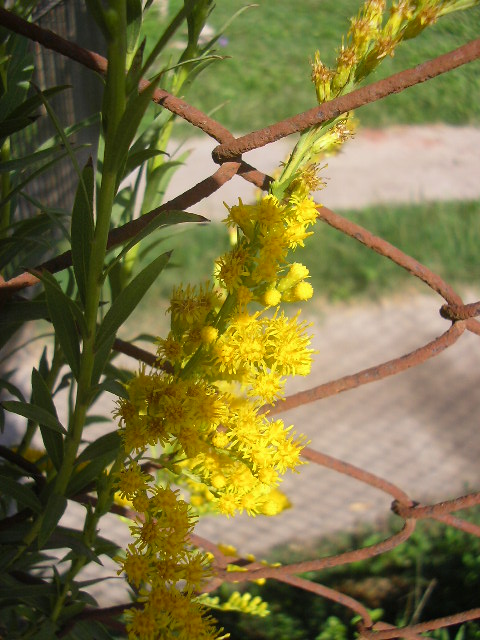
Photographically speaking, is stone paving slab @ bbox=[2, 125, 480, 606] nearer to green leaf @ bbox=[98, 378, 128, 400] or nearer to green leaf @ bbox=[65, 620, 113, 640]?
green leaf @ bbox=[65, 620, 113, 640]

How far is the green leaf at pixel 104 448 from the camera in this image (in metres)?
0.74

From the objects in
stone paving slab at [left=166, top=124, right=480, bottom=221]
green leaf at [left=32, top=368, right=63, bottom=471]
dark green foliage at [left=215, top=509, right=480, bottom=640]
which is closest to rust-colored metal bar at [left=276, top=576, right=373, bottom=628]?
dark green foliage at [left=215, top=509, right=480, bottom=640]

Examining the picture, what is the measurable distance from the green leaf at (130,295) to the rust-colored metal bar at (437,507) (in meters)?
0.50

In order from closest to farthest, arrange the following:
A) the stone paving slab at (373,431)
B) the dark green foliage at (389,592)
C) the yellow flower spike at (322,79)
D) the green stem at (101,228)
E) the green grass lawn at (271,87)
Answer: the green stem at (101,228) → the yellow flower spike at (322,79) → the dark green foliage at (389,592) → the stone paving slab at (373,431) → the green grass lawn at (271,87)

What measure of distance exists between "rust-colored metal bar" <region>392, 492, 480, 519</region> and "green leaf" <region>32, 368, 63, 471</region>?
477mm

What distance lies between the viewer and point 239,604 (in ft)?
3.68

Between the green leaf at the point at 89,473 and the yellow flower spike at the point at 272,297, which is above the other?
the yellow flower spike at the point at 272,297

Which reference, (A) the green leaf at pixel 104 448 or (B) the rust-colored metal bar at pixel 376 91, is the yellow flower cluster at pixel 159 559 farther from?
(B) the rust-colored metal bar at pixel 376 91

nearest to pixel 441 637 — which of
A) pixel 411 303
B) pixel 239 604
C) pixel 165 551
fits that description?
pixel 239 604

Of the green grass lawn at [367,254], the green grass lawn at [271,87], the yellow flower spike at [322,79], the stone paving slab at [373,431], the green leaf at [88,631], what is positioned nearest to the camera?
the yellow flower spike at [322,79]

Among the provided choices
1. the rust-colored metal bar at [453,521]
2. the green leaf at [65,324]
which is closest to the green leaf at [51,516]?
the green leaf at [65,324]

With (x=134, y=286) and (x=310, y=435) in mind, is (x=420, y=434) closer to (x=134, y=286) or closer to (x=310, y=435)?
(x=310, y=435)

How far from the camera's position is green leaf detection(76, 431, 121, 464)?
74 centimetres

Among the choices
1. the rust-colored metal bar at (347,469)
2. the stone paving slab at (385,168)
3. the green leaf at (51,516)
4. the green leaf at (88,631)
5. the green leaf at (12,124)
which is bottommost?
the green leaf at (88,631)
